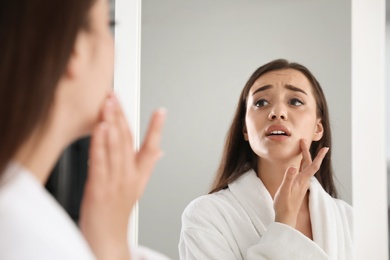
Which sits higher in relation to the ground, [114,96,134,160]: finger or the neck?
[114,96,134,160]: finger

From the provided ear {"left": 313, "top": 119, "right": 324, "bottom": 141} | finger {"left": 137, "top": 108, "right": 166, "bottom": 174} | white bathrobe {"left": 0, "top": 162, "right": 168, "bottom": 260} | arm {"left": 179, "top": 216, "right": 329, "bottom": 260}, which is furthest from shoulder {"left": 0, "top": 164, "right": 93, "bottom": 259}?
ear {"left": 313, "top": 119, "right": 324, "bottom": 141}

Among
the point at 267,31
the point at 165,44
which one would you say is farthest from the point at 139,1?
the point at 267,31

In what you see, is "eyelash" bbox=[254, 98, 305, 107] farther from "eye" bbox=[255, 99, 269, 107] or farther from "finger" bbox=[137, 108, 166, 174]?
"finger" bbox=[137, 108, 166, 174]

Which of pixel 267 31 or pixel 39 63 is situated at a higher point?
pixel 267 31

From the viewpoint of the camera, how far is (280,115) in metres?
1.02

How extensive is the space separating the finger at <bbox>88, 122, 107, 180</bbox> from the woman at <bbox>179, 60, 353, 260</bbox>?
0.55 meters

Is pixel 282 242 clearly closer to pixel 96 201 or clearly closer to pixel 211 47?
pixel 211 47

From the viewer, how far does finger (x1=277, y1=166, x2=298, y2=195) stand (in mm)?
999

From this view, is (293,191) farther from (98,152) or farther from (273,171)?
(98,152)

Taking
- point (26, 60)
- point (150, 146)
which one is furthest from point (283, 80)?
point (26, 60)

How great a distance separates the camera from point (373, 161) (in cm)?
109

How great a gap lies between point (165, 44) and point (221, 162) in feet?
0.86

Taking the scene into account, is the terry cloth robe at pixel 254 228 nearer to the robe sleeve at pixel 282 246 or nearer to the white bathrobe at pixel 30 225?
the robe sleeve at pixel 282 246

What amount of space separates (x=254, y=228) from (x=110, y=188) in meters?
0.59
